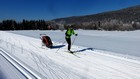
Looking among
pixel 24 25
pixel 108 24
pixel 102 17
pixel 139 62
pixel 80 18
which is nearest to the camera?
pixel 139 62

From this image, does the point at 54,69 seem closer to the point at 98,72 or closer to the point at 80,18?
the point at 98,72

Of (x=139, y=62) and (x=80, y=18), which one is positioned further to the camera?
(x=80, y=18)

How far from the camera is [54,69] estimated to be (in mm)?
10219

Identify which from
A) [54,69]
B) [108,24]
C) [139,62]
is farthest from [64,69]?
[108,24]

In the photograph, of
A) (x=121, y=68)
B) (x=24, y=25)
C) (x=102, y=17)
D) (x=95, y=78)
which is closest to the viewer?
(x=95, y=78)

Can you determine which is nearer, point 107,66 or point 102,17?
point 107,66

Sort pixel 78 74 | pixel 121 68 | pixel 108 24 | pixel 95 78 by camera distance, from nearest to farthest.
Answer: pixel 95 78, pixel 78 74, pixel 121 68, pixel 108 24

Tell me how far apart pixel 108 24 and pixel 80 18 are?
56674mm

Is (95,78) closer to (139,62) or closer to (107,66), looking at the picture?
(107,66)

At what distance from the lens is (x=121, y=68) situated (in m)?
9.97

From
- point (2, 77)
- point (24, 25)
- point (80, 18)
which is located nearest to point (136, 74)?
point (2, 77)

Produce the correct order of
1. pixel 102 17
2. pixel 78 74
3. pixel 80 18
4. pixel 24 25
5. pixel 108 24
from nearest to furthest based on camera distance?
pixel 78 74 < pixel 108 24 < pixel 24 25 < pixel 102 17 < pixel 80 18

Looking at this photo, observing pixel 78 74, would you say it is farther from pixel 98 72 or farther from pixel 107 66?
pixel 107 66

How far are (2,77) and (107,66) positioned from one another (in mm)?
4476
